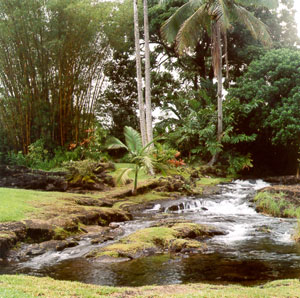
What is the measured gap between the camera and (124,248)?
6.82 m

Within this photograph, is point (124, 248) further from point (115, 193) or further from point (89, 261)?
point (115, 193)

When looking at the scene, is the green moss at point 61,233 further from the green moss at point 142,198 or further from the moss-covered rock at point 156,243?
the green moss at point 142,198

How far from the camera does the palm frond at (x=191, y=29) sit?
17.1 m

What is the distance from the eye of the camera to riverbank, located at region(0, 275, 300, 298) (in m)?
3.95

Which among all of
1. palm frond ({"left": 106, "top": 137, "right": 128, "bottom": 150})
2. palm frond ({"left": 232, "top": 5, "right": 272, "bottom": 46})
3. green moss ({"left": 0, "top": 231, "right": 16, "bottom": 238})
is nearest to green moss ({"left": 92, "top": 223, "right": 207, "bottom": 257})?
green moss ({"left": 0, "top": 231, "right": 16, "bottom": 238})

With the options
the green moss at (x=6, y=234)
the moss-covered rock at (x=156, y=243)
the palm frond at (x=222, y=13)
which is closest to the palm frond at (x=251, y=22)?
the palm frond at (x=222, y=13)

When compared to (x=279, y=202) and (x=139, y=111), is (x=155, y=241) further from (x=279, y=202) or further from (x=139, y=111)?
(x=139, y=111)

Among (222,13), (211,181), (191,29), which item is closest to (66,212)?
(211,181)

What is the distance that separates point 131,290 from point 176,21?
628 inches

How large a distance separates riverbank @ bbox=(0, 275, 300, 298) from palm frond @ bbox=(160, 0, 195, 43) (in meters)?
15.4

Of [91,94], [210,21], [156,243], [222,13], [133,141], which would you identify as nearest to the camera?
[156,243]

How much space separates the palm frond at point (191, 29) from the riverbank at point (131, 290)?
14.2 meters

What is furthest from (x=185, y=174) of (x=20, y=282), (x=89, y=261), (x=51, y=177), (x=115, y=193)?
(x=20, y=282)

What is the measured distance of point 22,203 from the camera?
952cm
